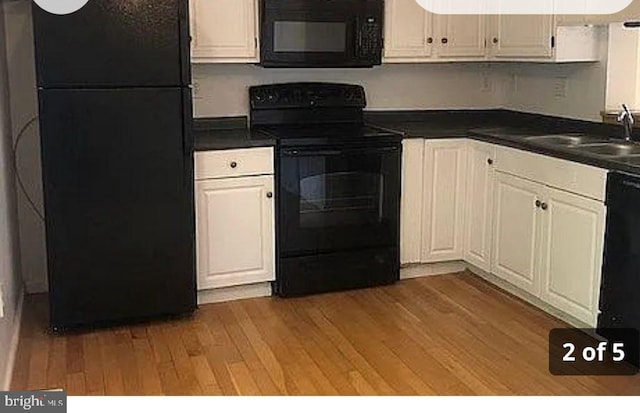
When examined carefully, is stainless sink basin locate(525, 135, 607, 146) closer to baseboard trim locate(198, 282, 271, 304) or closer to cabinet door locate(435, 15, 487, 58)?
cabinet door locate(435, 15, 487, 58)

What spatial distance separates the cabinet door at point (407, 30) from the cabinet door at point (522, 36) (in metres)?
0.40

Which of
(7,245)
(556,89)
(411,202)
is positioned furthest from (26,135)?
(556,89)

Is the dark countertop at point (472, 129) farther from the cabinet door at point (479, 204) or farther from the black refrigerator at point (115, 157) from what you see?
the black refrigerator at point (115, 157)

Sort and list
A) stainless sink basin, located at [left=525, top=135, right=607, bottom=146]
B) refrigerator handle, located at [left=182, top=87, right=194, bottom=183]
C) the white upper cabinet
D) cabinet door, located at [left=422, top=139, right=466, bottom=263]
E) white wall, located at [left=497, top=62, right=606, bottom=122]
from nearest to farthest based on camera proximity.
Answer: refrigerator handle, located at [left=182, top=87, right=194, bottom=183] < stainless sink basin, located at [left=525, top=135, right=607, bottom=146] < the white upper cabinet < white wall, located at [left=497, top=62, right=606, bottom=122] < cabinet door, located at [left=422, top=139, right=466, bottom=263]

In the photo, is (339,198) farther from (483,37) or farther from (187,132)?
(483,37)

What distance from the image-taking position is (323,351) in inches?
136

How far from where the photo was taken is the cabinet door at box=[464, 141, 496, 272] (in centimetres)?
426

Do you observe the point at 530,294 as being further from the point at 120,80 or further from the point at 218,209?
the point at 120,80

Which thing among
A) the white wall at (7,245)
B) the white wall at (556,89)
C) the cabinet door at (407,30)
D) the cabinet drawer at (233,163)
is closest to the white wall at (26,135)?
the white wall at (7,245)

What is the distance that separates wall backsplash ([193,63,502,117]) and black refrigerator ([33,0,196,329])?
2.88 feet

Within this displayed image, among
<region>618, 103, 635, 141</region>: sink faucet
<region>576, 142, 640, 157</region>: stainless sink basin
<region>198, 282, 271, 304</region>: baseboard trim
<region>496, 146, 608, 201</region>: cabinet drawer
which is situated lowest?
<region>198, 282, 271, 304</region>: baseboard trim

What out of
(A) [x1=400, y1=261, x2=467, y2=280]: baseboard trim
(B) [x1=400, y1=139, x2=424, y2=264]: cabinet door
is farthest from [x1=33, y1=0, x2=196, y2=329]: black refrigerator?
(A) [x1=400, y1=261, x2=467, y2=280]: baseboard trim

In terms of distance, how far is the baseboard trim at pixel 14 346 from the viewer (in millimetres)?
3074

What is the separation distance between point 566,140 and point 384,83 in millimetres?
1224
